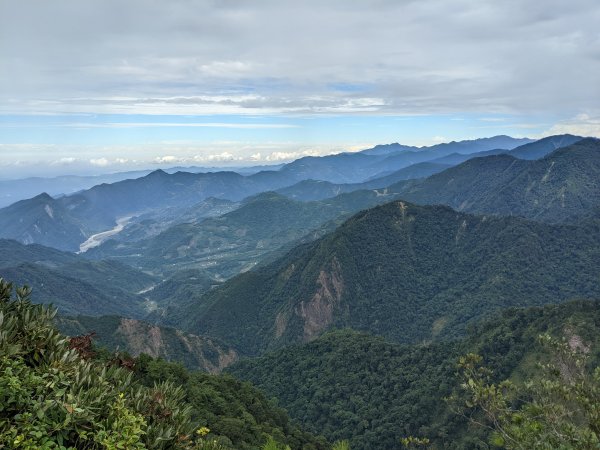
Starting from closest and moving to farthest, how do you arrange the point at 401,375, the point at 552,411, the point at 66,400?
the point at 66,400
the point at 552,411
the point at 401,375

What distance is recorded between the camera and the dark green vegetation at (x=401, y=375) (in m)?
112

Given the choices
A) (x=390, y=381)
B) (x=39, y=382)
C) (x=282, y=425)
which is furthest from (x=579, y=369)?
(x=390, y=381)

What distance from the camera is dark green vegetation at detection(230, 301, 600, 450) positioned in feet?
367

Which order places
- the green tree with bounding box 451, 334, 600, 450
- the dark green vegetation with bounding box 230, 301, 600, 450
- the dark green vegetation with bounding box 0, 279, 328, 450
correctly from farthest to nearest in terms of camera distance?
the dark green vegetation with bounding box 230, 301, 600, 450 < the green tree with bounding box 451, 334, 600, 450 < the dark green vegetation with bounding box 0, 279, 328, 450

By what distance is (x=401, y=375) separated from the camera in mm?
132875

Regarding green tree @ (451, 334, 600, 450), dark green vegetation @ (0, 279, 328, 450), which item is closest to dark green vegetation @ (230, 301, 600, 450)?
green tree @ (451, 334, 600, 450)

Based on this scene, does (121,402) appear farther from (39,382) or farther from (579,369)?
(579,369)

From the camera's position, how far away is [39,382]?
15.8m

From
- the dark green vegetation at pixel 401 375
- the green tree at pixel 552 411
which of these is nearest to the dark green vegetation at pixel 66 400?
the green tree at pixel 552 411

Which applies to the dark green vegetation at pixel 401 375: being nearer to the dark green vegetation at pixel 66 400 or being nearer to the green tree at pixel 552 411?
the green tree at pixel 552 411

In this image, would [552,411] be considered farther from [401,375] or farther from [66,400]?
[401,375]

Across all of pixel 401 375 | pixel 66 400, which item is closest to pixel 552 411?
pixel 66 400

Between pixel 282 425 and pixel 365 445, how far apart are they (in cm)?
3599

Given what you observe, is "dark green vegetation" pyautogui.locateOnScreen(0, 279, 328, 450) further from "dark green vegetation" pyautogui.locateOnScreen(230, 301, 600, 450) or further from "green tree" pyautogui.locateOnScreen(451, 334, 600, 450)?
"dark green vegetation" pyautogui.locateOnScreen(230, 301, 600, 450)
